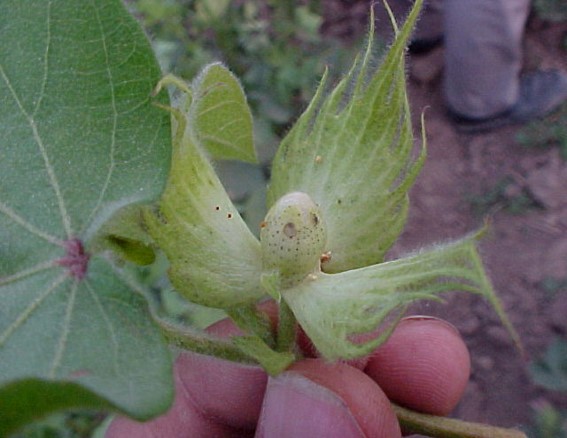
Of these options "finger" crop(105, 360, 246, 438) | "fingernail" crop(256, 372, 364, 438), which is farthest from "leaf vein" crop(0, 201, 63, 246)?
"finger" crop(105, 360, 246, 438)

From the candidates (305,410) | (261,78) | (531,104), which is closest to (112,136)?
(305,410)

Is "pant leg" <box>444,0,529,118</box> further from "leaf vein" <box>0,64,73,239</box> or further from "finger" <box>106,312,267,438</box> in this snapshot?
"leaf vein" <box>0,64,73,239</box>

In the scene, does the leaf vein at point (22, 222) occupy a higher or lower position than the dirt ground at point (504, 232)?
higher

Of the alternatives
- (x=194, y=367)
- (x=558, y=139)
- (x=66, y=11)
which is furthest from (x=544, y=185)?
(x=66, y=11)

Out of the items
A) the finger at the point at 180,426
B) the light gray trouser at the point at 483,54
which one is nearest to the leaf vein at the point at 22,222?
the finger at the point at 180,426

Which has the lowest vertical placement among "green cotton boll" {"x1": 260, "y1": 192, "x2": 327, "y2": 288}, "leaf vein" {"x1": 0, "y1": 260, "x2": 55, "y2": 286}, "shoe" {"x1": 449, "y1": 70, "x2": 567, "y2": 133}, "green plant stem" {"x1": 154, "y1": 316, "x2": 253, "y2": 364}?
"shoe" {"x1": 449, "y1": 70, "x2": 567, "y2": 133}

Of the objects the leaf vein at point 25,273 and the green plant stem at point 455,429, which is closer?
the leaf vein at point 25,273

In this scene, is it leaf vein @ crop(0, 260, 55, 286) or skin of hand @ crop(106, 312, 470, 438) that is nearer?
leaf vein @ crop(0, 260, 55, 286)

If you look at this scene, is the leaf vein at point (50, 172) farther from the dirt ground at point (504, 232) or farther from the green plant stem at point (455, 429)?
the dirt ground at point (504, 232)
